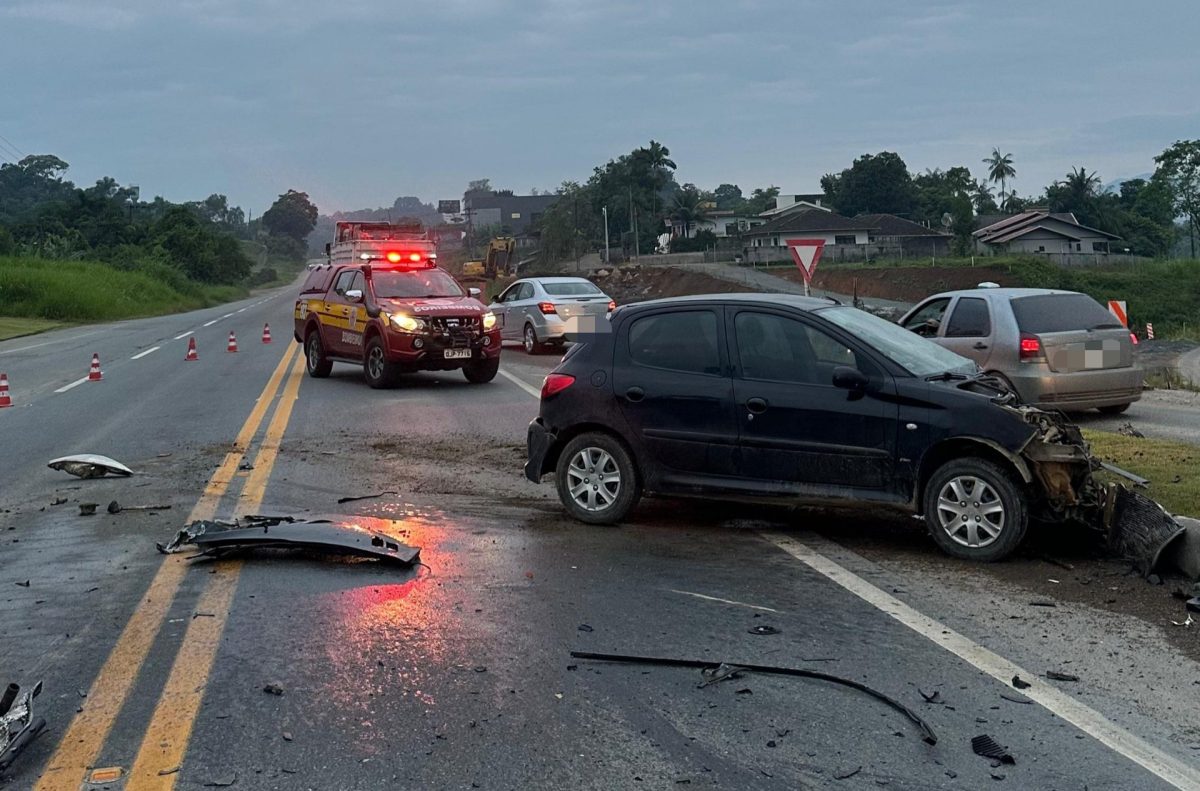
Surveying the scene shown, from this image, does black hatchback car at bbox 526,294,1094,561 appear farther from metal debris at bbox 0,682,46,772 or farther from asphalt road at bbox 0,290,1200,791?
metal debris at bbox 0,682,46,772

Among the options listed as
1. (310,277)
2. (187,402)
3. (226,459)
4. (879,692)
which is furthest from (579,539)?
(310,277)

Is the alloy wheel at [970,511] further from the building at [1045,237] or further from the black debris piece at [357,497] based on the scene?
the building at [1045,237]

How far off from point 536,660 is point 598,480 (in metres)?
3.05

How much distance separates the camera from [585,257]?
99625mm

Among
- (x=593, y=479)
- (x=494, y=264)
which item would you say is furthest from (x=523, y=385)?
(x=494, y=264)

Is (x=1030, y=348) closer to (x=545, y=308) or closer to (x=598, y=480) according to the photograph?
(x=598, y=480)

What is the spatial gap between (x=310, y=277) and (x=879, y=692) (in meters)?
17.4

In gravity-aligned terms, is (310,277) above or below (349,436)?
above

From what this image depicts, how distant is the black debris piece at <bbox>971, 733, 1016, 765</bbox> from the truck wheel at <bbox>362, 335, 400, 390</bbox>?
13690 millimetres

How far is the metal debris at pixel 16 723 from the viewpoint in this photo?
4.21m

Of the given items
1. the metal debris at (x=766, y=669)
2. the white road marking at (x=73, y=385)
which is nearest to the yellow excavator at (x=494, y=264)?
the white road marking at (x=73, y=385)

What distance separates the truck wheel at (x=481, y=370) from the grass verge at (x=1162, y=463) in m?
9.30

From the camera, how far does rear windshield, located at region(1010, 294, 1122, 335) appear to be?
1276 centimetres

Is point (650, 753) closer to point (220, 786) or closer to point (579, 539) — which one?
point (220, 786)
